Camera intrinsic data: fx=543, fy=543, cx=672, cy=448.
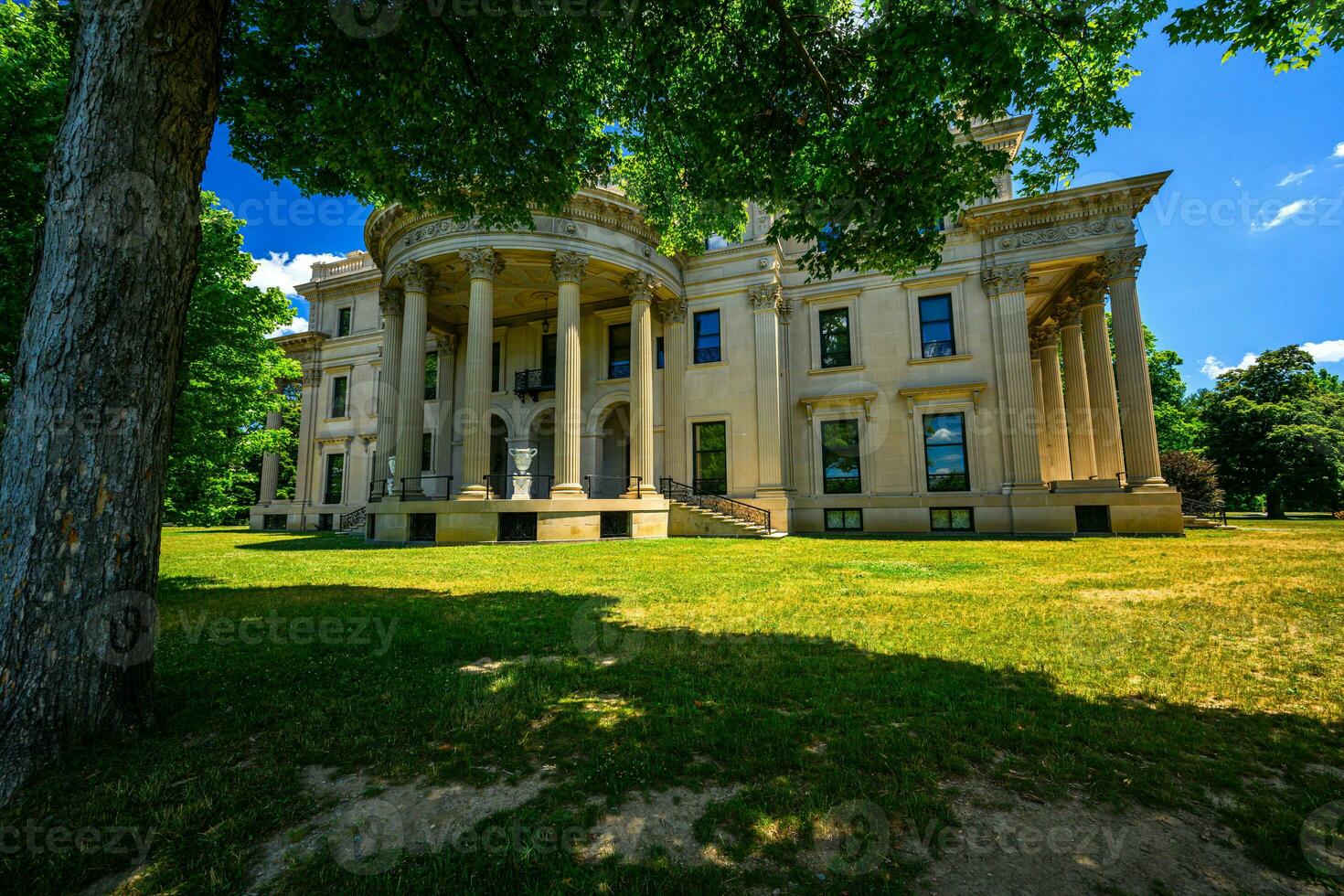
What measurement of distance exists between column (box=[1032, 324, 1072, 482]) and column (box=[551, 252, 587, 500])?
1763 centimetres

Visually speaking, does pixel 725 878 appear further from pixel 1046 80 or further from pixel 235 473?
pixel 235 473

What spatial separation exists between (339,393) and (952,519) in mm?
31297

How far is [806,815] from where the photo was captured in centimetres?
227

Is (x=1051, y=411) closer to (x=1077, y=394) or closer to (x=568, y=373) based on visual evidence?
(x=1077, y=394)

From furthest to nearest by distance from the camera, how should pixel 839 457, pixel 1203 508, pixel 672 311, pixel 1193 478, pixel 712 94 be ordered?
pixel 1193 478 < pixel 1203 508 < pixel 672 311 < pixel 839 457 < pixel 712 94

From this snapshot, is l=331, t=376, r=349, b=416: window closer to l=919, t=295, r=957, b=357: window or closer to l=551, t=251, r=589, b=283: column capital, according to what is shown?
l=551, t=251, r=589, b=283: column capital

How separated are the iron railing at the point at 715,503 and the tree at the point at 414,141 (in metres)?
11.5

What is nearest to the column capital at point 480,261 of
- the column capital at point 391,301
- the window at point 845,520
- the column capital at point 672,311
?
the column capital at point 391,301

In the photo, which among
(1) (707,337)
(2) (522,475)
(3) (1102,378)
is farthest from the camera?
(1) (707,337)

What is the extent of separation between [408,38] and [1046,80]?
20.3 feet

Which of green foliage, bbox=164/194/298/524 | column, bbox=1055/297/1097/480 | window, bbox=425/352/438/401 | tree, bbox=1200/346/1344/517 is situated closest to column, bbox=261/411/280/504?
window, bbox=425/352/438/401

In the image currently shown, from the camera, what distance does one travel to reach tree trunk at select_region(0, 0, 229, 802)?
9.11ft

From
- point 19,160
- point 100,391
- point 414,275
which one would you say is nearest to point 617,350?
point 414,275

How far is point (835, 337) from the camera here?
71.4 ft
